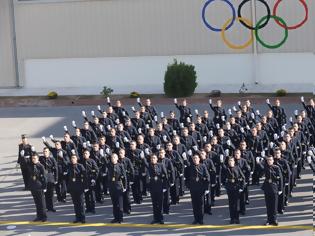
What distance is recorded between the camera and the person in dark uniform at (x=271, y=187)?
20375 mm

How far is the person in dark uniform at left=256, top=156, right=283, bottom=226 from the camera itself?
20.4m

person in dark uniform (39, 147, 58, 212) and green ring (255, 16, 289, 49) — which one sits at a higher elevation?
green ring (255, 16, 289, 49)

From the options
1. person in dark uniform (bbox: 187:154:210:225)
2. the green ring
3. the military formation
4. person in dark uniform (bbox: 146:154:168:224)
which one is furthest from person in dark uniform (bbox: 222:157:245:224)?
the green ring

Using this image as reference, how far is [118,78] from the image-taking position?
126ft

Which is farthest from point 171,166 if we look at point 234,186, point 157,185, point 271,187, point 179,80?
point 179,80

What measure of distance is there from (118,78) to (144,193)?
51.3 feet

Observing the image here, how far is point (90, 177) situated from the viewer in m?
21.6

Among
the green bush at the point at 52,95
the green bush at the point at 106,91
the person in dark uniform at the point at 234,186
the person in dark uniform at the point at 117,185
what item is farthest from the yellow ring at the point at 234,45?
the person in dark uniform at the point at 117,185

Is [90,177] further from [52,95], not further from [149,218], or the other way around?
[52,95]

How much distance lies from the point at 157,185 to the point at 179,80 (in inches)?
592

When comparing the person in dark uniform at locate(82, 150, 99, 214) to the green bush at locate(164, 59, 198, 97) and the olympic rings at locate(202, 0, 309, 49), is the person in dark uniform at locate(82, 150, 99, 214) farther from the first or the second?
the olympic rings at locate(202, 0, 309, 49)

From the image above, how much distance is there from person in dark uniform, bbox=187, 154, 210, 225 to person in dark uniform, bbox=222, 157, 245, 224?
514mm

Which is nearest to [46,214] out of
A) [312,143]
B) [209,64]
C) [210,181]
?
[210,181]

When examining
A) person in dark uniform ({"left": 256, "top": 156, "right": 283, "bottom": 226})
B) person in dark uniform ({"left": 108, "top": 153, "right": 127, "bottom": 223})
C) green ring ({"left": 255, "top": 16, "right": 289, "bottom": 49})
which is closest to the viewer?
person in dark uniform ({"left": 256, "top": 156, "right": 283, "bottom": 226})
